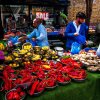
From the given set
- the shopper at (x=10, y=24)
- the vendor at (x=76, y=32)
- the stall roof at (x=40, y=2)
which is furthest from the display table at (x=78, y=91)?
the stall roof at (x=40, y=2)

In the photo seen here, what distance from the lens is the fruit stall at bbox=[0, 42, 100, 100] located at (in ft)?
8.39

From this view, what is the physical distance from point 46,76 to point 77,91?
1.52 ft

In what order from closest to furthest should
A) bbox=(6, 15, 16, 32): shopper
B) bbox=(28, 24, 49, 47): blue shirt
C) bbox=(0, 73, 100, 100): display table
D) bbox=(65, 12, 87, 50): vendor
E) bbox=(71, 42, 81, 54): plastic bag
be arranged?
1. bbox=(0, 73, 100, 100): display table
2. bbox=(71, 42, 81, 54): plastic bag
3. bbox=(65, 12, 87, 50): vendor
4. bbox=(28, 24, 49, 47): blue shirt
5. bbox=(6, 15, 16, 32): shopper

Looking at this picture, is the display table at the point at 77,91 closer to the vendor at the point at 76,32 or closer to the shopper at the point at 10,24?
the vendor at the point at 76,32

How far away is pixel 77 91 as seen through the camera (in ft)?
9.53

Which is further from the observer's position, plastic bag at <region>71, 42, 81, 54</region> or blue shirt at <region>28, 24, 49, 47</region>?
blue shirt at <region>28, 24, 49, 47</region>

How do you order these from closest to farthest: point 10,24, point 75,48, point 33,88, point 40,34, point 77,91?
1. point 33,88
2. point 77,91
3. point 75,48
4. point 40,34
5. point 10,24

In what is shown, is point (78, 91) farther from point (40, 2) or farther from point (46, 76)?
point (40, 2)

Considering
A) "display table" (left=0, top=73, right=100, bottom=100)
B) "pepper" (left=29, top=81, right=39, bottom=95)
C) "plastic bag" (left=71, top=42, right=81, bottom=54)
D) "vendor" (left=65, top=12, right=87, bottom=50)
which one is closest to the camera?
"pepper" (left=29, top=81, right=39, bottom=95)

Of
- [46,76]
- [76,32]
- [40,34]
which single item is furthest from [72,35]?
[46,76]

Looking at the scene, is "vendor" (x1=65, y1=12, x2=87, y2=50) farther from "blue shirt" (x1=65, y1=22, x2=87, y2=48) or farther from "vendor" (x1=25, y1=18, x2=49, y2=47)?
"vendor" (x1=25, y1=18, x2=49, y2=47)

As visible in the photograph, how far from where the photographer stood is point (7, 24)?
25.3 feet

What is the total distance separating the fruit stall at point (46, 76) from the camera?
256cm

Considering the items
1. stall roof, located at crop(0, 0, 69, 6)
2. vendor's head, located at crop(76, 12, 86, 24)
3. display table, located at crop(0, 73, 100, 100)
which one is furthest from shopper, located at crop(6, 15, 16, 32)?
display table, located at crop(0, 73, 100, 100)
